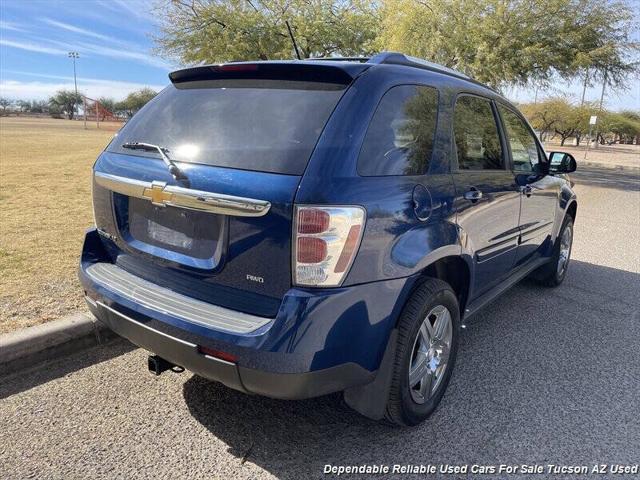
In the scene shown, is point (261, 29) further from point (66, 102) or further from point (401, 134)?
point (66, 102)

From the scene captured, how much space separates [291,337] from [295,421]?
0.95 meters

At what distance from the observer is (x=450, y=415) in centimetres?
289

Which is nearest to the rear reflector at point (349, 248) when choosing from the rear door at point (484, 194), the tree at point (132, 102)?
the rear door at point (484, 194)

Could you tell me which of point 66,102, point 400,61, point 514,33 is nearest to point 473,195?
point 400,61

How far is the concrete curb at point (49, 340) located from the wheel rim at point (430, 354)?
7.18ft

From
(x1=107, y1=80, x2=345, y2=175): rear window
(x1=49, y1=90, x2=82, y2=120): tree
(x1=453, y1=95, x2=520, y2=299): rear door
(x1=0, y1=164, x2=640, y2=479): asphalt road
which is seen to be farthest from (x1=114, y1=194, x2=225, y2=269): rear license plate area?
(x1=49, y1=90, x2=82, y2=120): tree

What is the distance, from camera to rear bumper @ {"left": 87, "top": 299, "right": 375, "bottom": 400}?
209 centimetres

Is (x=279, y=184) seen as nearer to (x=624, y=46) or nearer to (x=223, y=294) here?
(x=223, y=294)

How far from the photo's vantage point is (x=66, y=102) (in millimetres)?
126625

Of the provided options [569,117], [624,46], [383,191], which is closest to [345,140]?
[383,191]

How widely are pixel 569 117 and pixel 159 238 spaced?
218 ft

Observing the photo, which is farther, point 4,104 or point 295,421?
point 4,104

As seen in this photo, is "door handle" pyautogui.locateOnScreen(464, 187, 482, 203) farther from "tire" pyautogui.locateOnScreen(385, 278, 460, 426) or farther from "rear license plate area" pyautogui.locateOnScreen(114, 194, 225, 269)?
"rear license plate area" pyautogui.locateOnScreen(114, 194, 225, 269)

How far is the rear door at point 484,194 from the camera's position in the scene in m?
2.98
